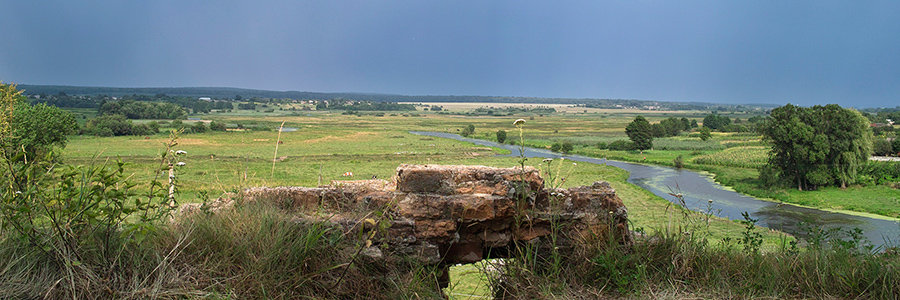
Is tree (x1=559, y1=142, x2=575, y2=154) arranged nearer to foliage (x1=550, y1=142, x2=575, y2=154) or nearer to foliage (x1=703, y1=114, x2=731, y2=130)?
foliage (x1=550, y1=142, x2=575, y2=154)

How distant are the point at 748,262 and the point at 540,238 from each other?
1.81 m

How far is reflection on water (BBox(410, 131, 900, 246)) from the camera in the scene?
26.1 metres

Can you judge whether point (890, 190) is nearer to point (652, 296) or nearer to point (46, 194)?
point (652, 296)

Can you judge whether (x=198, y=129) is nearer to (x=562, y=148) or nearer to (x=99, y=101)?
(x=562, y=148)

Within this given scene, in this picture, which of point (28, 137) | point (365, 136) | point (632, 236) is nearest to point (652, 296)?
point (632, 236)

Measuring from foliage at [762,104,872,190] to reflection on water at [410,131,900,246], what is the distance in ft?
19.6

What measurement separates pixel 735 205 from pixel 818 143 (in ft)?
40.6

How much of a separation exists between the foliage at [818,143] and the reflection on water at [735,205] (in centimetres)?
596

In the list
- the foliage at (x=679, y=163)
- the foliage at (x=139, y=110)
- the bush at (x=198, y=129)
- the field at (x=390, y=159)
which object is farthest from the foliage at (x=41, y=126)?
the foliage at (x=139, y=110)

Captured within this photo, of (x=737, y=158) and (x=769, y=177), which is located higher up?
(x=769, y=177)

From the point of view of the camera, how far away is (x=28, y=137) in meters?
28.9

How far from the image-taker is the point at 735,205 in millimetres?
33719

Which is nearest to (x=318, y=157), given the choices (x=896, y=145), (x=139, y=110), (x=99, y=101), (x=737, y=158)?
(x=737, y=158)

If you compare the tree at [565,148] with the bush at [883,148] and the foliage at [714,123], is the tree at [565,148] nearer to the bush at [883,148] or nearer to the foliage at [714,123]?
the bush at [883,148]
